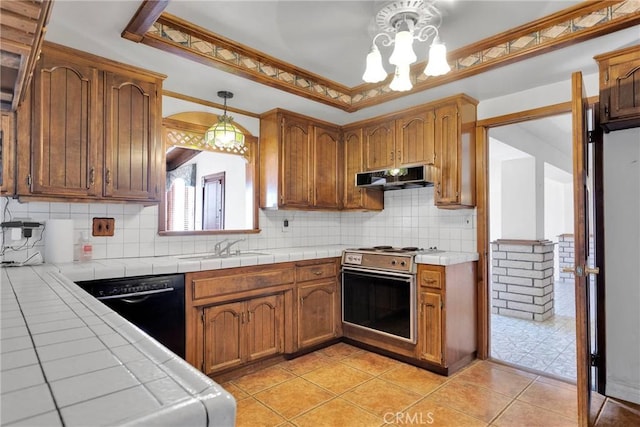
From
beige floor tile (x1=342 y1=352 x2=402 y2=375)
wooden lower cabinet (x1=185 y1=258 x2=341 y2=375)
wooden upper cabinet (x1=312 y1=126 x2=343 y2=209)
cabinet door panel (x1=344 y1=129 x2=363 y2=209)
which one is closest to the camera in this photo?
wooden lower cabinet (x1=185 y1=258 x2=341 y2=375)

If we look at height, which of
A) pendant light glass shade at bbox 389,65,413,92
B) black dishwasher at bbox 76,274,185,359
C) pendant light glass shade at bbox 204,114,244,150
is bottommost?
black dishwasher at bbox 76,274,185,359

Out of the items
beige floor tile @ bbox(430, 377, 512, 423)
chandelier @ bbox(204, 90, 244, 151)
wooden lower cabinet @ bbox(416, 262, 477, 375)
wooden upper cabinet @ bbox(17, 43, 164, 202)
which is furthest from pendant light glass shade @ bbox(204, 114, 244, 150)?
beige floor tile @ bbox(430, 377, 512, 423)

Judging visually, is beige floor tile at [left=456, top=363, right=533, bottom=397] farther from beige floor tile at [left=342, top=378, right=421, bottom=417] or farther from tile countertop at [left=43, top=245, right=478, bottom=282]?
tile countertop at [left=43, top=245, right=478, bottom=282]

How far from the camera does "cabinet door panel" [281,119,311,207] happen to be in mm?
3307

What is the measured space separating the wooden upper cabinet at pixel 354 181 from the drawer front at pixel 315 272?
754 millimetres

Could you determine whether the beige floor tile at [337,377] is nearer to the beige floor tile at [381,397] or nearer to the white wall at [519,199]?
the beige floor tile at [381,397]

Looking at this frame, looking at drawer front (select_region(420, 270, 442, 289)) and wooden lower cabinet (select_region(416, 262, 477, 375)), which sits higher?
drawer front (select_region(420, 270, 442, 289))

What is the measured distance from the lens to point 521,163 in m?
4.75

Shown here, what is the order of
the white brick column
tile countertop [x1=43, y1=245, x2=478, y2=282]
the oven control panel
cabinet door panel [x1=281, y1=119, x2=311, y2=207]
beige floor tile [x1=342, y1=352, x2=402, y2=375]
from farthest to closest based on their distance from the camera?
the white brick column
cabinet door panel [x1=281, y1=119, x2=311, y2=207]
the oven control panel
beige floor tile [x1=342, y1=352, x2=402, y2=375]
tile countertop [x1=43, y1=245, x2=478, y2=282]

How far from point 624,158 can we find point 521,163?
2.49m

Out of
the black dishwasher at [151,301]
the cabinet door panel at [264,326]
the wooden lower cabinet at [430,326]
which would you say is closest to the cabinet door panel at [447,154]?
the wooden lower cabinet at [430,326]

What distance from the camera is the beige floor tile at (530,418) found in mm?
2027

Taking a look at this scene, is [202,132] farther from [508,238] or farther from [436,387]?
[508,238]

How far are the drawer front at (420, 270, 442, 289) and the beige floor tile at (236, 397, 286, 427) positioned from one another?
1414mm
